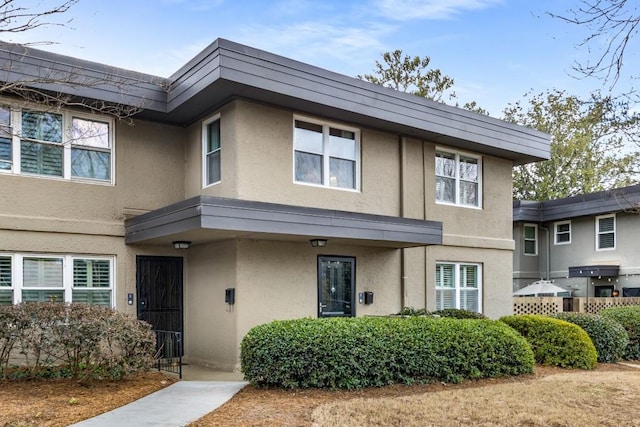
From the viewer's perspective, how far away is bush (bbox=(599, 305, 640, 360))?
14188 millimetres

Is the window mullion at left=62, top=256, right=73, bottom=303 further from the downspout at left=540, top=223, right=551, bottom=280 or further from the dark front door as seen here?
the downspout at left=540, top=223, right=551, bottom=280

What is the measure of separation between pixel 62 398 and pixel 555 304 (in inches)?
550

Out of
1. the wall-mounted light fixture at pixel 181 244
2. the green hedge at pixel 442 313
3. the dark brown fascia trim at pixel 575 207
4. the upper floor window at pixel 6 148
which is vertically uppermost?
the upper floor window at pixel 6 148

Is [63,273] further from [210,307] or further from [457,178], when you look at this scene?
[457,178]

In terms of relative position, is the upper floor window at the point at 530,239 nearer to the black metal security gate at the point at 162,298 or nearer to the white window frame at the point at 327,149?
the white window frame at the point at 327,149

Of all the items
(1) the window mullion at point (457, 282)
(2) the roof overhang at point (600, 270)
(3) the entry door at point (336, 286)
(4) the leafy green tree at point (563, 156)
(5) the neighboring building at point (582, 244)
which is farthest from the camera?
(4) the leafy green tree at point (563, 156)

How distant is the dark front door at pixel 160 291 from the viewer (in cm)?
1200

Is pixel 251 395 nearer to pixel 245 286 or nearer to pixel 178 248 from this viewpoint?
pixel 245 286

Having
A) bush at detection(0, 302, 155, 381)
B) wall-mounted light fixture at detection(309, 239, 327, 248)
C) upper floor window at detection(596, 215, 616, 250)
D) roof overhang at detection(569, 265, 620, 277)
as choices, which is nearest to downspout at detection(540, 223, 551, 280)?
upper floor window at detection(596, 215, 616, 250)

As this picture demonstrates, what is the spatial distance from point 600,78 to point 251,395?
608cm

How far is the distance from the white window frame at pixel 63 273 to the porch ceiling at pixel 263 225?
0.68 m

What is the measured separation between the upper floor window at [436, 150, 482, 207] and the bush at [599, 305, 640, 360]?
4.30 metres

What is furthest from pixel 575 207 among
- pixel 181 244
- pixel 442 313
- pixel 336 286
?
pixel 181 244

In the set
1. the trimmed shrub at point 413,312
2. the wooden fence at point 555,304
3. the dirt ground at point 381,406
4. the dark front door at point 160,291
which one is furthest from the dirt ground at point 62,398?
the wooden fence at point 555,304
